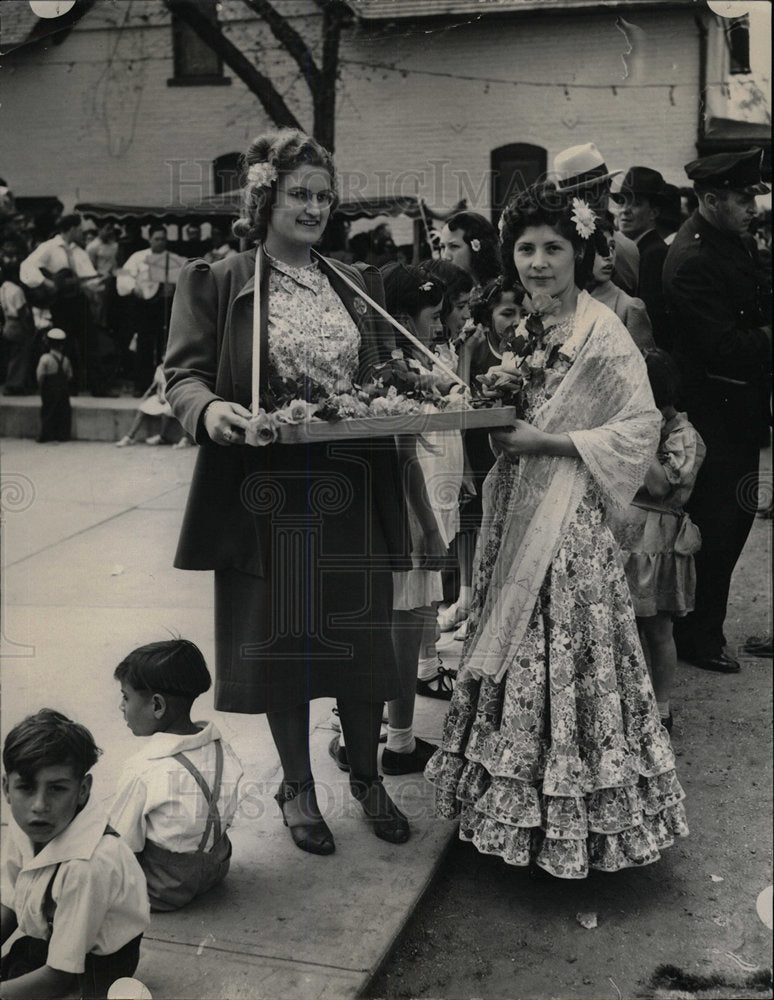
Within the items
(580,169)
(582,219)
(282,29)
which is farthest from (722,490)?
(282,29)

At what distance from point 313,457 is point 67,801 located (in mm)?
1111

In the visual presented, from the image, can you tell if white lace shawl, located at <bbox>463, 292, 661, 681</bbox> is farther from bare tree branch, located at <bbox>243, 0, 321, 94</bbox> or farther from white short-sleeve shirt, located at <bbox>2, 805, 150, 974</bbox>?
bare tree branch, located at <bbox>243, 0, 321, 94</bbox>

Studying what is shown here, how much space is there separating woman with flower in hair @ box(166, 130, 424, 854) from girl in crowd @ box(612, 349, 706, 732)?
1348 millimetres

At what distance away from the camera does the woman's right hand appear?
101 inches

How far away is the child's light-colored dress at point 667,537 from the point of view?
411 cm

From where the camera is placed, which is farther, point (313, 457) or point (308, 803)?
point (308, 803)

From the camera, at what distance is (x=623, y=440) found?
9.82 ft

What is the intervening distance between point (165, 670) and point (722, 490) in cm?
290

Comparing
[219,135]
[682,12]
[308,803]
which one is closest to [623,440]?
[308,803]

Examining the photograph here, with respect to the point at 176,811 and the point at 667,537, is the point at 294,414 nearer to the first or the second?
the point at 176,811

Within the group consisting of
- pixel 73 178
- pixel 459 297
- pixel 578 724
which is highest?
pixel 73 178

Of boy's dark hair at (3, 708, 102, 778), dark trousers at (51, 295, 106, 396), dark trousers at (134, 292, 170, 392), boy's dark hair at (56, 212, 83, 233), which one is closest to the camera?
boy's dark hair at (3, 708, 102, 778)

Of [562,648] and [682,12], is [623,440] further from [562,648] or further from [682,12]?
[682,12]

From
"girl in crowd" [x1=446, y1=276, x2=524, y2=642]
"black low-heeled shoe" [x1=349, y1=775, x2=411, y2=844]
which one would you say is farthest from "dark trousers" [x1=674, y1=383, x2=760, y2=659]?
"black low-heeled shoe" [x1=349, y1=775, x2=411, y2=844]
